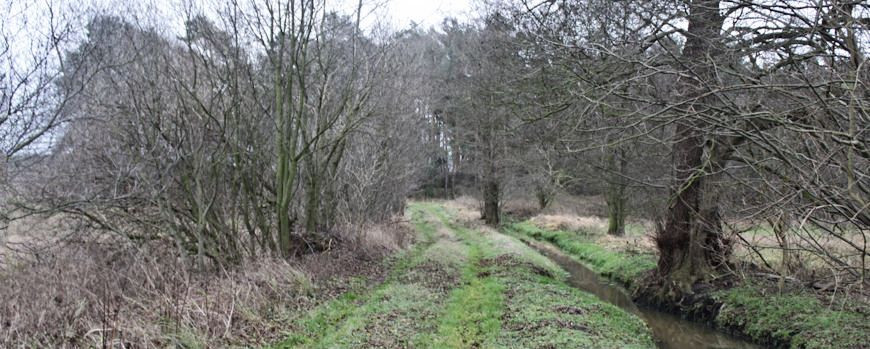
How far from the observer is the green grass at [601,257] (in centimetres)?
1399

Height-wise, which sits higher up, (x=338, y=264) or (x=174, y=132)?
(x=174, y=132)

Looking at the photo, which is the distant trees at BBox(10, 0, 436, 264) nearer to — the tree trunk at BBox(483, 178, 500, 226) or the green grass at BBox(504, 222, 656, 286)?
the green grass at BBox(504, 222, 656, 286)

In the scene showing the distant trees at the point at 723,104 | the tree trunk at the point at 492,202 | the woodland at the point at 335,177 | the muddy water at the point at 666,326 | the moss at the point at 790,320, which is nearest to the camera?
the distant trees at the point at 723,104

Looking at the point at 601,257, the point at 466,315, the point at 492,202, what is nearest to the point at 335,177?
the point at 466,315

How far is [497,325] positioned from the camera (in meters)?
8.45

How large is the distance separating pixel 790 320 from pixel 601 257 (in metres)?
7.81

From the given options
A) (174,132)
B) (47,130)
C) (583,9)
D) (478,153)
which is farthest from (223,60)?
(478,153)

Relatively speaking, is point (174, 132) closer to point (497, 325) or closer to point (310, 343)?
point (310, 343)

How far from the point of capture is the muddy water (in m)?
8.98

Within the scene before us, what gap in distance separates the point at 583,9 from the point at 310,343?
19.3 ft

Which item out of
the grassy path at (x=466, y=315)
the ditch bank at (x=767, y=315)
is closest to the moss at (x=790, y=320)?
the ditch bank at (x=767, y=315)

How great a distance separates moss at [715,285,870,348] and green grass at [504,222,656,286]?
125 inches

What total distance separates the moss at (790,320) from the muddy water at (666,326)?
0.35 meters

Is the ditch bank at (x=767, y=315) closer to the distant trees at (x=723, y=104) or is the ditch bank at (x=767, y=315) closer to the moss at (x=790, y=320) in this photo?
the moss at (x=790, y=320)
